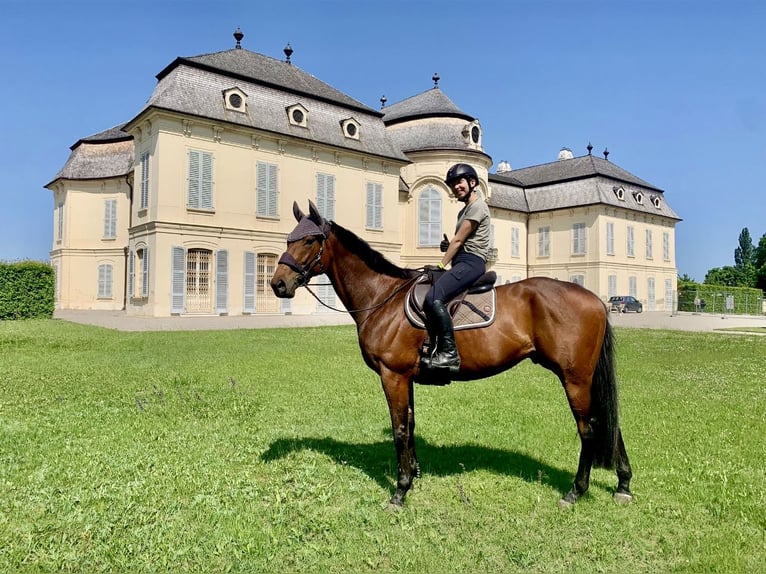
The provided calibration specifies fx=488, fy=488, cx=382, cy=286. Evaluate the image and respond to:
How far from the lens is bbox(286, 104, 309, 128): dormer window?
25141 mm

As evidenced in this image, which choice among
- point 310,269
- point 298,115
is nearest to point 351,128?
point 298,115

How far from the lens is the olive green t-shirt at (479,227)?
393cm

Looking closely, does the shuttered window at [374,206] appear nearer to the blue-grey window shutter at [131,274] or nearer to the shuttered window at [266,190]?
the shuttered window at [266,190]

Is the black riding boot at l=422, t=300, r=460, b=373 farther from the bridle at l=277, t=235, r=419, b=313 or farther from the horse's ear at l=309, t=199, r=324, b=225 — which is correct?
the horse's ear at l=309, t=199, r=324, b=225

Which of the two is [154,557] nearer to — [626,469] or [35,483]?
[35,483]

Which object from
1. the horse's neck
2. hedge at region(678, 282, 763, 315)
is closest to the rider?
the horse's neck

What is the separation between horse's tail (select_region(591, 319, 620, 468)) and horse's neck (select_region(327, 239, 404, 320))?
70.9 inches

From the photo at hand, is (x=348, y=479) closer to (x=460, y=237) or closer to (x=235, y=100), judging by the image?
(x=460, y=237)

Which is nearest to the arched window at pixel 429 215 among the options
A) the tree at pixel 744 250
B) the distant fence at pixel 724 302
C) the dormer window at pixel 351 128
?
the dormer window at pixel 351 128

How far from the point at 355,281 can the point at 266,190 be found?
21.6 meters

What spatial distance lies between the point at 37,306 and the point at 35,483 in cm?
2123

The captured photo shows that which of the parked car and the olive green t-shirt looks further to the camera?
the parked car

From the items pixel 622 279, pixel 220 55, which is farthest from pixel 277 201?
pixel 622 279

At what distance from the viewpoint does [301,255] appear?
12.9 ft
